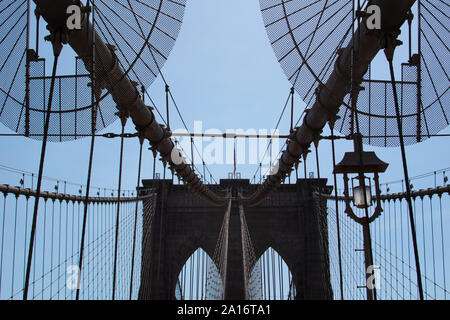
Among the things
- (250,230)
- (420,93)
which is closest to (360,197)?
(420,93)

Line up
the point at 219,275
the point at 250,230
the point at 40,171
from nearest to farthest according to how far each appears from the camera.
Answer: the point at 40,171 → the point at 219,275 → the point at 250,230

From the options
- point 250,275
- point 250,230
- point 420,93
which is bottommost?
point 250,275

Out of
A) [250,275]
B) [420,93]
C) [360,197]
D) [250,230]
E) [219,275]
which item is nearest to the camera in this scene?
[420,93]

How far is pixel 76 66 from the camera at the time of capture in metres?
6.82

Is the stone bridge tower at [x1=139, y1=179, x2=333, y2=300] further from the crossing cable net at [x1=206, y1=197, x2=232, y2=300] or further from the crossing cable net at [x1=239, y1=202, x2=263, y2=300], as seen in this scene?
the crossing cable net at [x1=206, y1=197, x2=232, y2=300]

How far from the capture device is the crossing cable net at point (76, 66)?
6.18 m

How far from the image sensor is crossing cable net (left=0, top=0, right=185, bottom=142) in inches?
243

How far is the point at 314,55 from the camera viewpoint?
6.59 metres

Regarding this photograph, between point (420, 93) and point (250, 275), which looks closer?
point (420, 93)

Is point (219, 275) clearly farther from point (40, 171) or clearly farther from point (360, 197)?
point (40, 171)

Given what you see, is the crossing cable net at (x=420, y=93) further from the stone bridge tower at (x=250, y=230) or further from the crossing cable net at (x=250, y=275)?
the stone bridge tower at (x=250, y=230)
